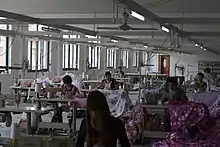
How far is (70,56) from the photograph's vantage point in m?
17.7

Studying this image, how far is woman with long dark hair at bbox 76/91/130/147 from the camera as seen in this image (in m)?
2.73

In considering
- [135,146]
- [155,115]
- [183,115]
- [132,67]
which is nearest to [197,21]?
[155,115]

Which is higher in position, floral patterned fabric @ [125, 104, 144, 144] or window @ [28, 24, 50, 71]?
window @ [28, 24, 50, 71]

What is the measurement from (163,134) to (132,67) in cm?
1935

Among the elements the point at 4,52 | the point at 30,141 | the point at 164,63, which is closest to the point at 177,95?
the point at 30,141

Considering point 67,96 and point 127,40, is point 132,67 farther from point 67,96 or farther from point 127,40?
point 67,96

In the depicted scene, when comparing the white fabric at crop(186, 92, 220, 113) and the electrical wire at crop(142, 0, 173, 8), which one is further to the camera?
the white fabric at crop(186, 92, 220, 113)

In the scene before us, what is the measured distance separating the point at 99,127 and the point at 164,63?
25575 millimetres

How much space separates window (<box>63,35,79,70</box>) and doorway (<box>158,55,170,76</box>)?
34.3 feet

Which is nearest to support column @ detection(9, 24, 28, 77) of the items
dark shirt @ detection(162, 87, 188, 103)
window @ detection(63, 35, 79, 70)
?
window @ detection(63, 35, 79, 70)

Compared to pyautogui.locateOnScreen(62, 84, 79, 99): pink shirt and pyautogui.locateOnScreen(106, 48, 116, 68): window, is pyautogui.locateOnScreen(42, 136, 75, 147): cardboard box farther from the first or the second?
pyautogui.locateOnScreen(106, 48, 116, 68): window

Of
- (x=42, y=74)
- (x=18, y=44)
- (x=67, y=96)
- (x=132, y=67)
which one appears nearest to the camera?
(x=67, y=96)

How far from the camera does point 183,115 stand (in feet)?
17.0

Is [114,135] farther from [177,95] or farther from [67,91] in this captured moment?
[67,91]
